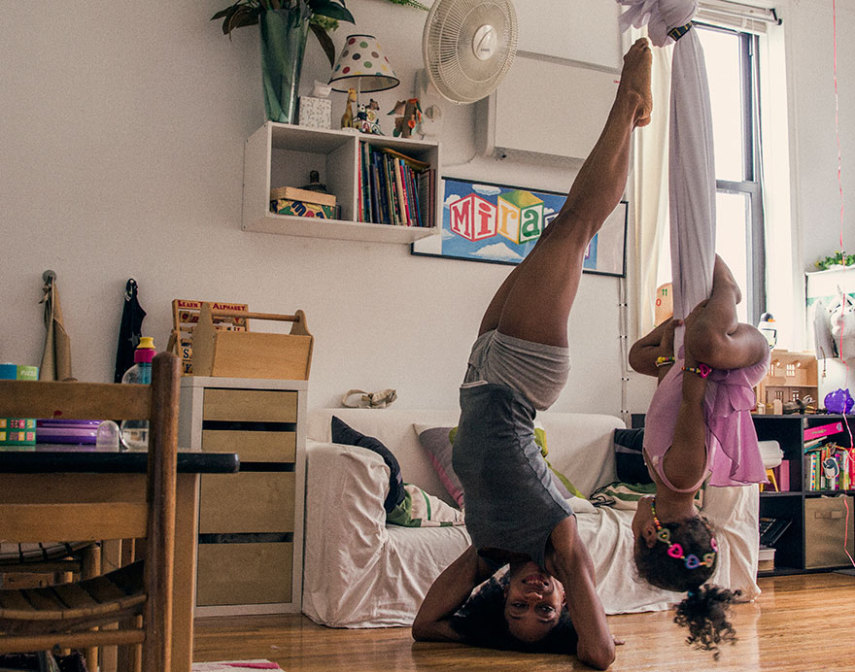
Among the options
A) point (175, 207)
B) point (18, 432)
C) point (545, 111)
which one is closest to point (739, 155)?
point (545, 111)

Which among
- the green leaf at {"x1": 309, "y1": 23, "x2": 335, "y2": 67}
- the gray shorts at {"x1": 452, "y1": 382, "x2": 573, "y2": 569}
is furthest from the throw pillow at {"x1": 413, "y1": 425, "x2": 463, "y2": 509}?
the green leaf at {"x1": 309, "y1": 23, "x2": 335, "y2": 67}

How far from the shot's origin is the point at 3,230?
3.73m

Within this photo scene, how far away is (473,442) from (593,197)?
2.82 ft

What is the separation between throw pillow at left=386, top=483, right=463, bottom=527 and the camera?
137 inches

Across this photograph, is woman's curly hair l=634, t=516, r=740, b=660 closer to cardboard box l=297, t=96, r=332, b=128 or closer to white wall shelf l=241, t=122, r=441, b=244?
white wall shelf l=241, t=122, r=441, b=244

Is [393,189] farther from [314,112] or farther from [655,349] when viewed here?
[655,349]

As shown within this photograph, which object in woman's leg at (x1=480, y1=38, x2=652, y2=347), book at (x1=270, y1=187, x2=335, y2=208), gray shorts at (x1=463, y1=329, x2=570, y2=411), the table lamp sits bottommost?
gray shorts at (x1=463, y1=329, x2=570, y2=411)

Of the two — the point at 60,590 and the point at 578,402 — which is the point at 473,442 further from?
the point at 578,402

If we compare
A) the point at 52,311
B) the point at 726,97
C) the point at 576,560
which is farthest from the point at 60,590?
the point at 726,97

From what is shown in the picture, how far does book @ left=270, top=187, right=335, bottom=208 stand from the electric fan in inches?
27.9

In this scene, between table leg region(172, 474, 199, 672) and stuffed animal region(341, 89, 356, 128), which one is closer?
table leg region(172, 474, 199, 672)

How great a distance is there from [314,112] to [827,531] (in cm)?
318

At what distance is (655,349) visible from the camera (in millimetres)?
2074

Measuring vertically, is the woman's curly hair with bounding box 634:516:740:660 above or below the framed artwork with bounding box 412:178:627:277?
below
